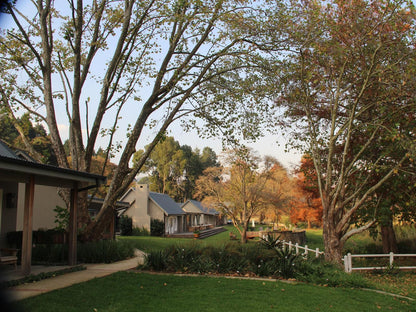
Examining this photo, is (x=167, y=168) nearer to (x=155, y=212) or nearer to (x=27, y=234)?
(x=155, y=212)

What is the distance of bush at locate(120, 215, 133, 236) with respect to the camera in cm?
3797

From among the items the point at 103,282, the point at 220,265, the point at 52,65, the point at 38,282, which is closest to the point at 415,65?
the point at 220,265

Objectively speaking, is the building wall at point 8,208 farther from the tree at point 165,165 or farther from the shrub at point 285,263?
the tree at point 165,165

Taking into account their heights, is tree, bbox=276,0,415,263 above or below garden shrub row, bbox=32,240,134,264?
above

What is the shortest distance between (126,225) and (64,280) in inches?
1164

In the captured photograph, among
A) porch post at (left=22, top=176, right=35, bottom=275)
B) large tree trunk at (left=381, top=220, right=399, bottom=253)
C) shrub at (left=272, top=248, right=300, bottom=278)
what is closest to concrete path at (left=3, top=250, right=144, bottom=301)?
porch post at (left=22, top=176, right=35, bottom=275)

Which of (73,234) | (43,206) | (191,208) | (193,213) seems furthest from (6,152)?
(191,208)

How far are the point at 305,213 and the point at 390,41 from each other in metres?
35.4

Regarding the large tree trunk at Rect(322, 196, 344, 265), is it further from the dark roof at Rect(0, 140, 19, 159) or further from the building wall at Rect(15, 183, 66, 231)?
the building wall at Rect(15, 183, 66, 231)

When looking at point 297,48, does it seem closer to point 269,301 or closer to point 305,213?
point 269,301

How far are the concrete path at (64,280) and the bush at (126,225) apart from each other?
84.6ft

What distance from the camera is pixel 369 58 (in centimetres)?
1309

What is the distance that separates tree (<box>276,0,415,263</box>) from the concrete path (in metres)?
7.66

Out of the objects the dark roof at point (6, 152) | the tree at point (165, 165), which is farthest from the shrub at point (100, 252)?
the tree at point (165, 165)
